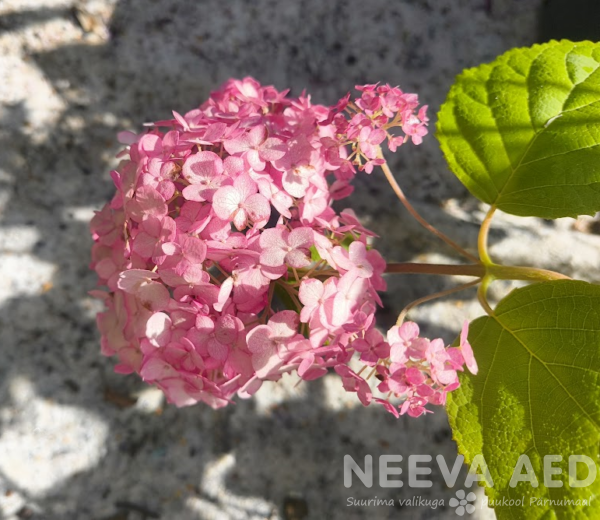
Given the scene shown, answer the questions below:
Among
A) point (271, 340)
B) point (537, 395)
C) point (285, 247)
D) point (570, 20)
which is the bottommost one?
point (537, 395)

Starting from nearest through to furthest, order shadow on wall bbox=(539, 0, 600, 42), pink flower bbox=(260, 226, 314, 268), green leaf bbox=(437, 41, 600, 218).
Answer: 1. pink flower bbox=(260, 226, 314, 268)
2. green leaf bbox=(437, 41, 600, 218)
3. shadow on wall bbox=(539, 0, 600, 42)

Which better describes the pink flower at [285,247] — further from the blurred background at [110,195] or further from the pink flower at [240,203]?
the blurred background at [110,195]

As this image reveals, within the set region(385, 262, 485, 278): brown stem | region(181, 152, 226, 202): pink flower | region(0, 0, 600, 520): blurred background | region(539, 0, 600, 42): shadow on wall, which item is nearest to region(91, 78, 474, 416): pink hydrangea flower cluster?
region(181, 152, 226, 202): pink flower

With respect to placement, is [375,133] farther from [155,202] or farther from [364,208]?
[364,208]

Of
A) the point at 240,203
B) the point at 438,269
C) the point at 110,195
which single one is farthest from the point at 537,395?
the point at 110,195

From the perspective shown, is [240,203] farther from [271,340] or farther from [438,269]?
[438,269]

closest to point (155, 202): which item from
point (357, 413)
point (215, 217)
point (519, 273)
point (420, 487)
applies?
point (215, 217)

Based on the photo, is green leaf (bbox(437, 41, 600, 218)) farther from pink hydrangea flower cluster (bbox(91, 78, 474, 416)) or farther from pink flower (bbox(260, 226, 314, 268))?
pink flower (bbox(260, 226, 314, 268))
